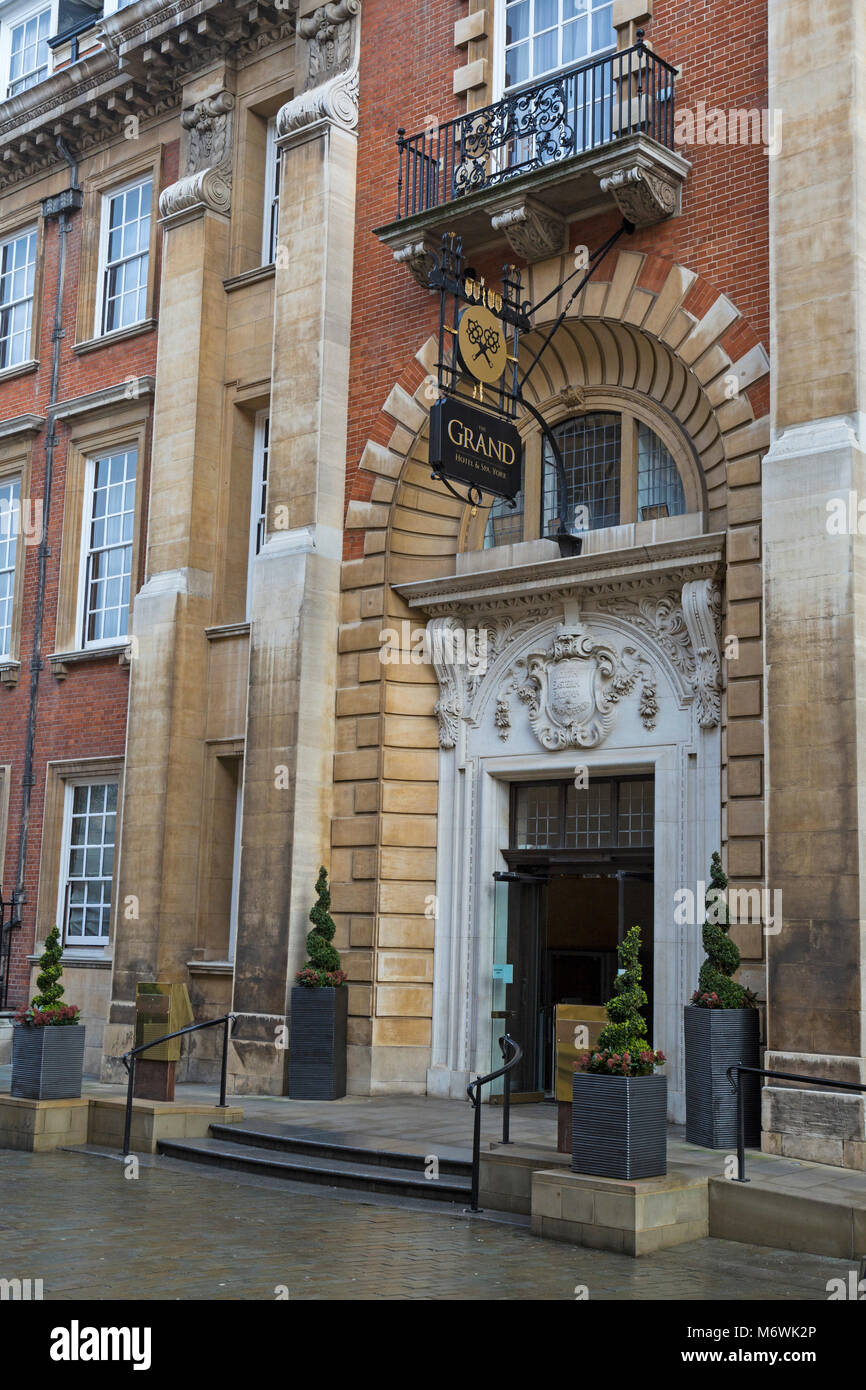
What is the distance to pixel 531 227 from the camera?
15.0 meters

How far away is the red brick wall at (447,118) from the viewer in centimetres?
1377

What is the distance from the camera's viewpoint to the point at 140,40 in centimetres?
2017

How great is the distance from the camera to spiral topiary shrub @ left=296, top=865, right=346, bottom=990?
609 inches

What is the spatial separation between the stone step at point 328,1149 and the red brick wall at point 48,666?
7.79m

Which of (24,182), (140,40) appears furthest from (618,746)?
(24,182)

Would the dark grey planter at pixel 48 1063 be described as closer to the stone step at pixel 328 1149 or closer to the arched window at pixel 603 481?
the stone step at pixel 328 1149

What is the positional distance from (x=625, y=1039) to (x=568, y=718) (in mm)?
5953

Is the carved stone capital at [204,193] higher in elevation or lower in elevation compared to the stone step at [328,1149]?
higher

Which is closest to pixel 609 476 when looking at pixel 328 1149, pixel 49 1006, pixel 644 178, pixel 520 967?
pixel 644 178

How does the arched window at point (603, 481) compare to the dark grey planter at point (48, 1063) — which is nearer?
the dark grey planter at point (48, 1063)

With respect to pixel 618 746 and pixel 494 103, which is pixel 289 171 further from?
pixel 618 746

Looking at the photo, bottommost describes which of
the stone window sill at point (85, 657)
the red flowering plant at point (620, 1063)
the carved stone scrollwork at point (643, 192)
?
the red flowering plant at point (620, 1063)

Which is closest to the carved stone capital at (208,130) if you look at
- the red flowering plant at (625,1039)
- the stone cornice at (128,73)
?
the stone cornice at (128,73)

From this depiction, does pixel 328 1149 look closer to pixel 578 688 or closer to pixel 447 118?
pixel 578 688
